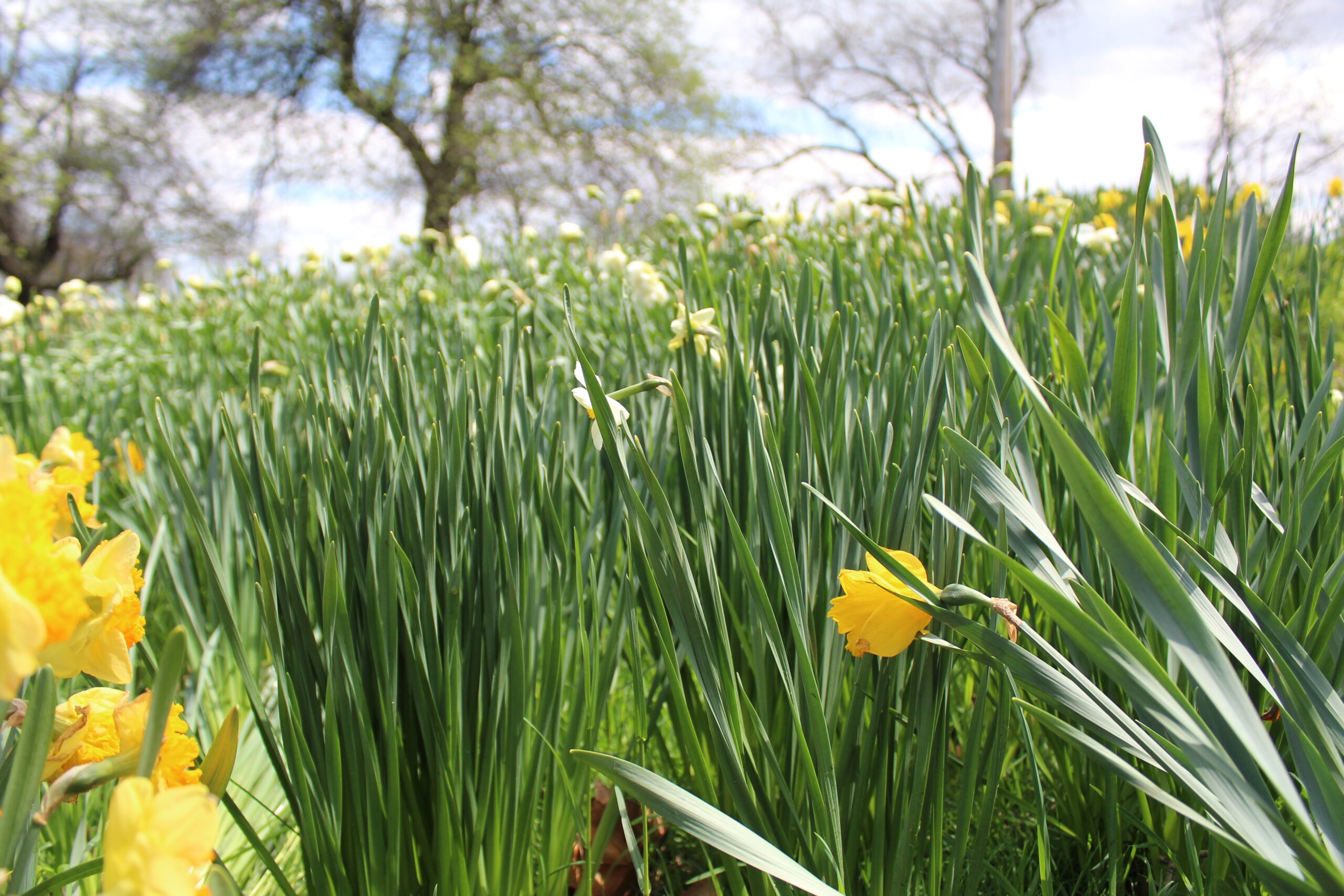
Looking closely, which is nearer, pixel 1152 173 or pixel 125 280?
pixel 1152 173

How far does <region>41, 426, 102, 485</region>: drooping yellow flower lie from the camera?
44.9 inches

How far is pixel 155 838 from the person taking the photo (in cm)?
34

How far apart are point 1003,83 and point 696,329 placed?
23.8 ft

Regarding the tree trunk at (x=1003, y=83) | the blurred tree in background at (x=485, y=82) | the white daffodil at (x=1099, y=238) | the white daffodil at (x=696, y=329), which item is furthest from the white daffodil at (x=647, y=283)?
the blurred tree in background at (x=485, y=82)

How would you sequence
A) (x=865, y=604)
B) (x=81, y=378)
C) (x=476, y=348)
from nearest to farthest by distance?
(x=865, y=604) < (x=476, y=348) < (x=81, y=378)

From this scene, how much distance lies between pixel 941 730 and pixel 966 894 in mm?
151

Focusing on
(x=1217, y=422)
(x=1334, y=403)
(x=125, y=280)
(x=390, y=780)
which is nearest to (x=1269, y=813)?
(x=1217, y=422)

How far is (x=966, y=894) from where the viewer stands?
0.67m

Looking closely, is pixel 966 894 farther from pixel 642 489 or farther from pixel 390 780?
pixel 642 489

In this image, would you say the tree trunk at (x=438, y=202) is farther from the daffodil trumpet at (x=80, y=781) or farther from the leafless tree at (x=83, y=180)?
the daffodil trumpet at (x=80, y=781)

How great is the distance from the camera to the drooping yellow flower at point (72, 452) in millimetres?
1142

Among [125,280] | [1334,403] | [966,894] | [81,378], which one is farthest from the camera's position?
[125,280]

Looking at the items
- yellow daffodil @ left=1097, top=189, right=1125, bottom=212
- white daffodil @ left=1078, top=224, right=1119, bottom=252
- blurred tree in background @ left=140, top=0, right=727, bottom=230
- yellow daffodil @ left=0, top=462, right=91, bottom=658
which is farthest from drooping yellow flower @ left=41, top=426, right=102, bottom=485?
blurred tree in background @ left=140, top=0, right=727, bottom=230

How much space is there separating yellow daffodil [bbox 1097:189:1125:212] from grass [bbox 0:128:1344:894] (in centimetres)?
323
